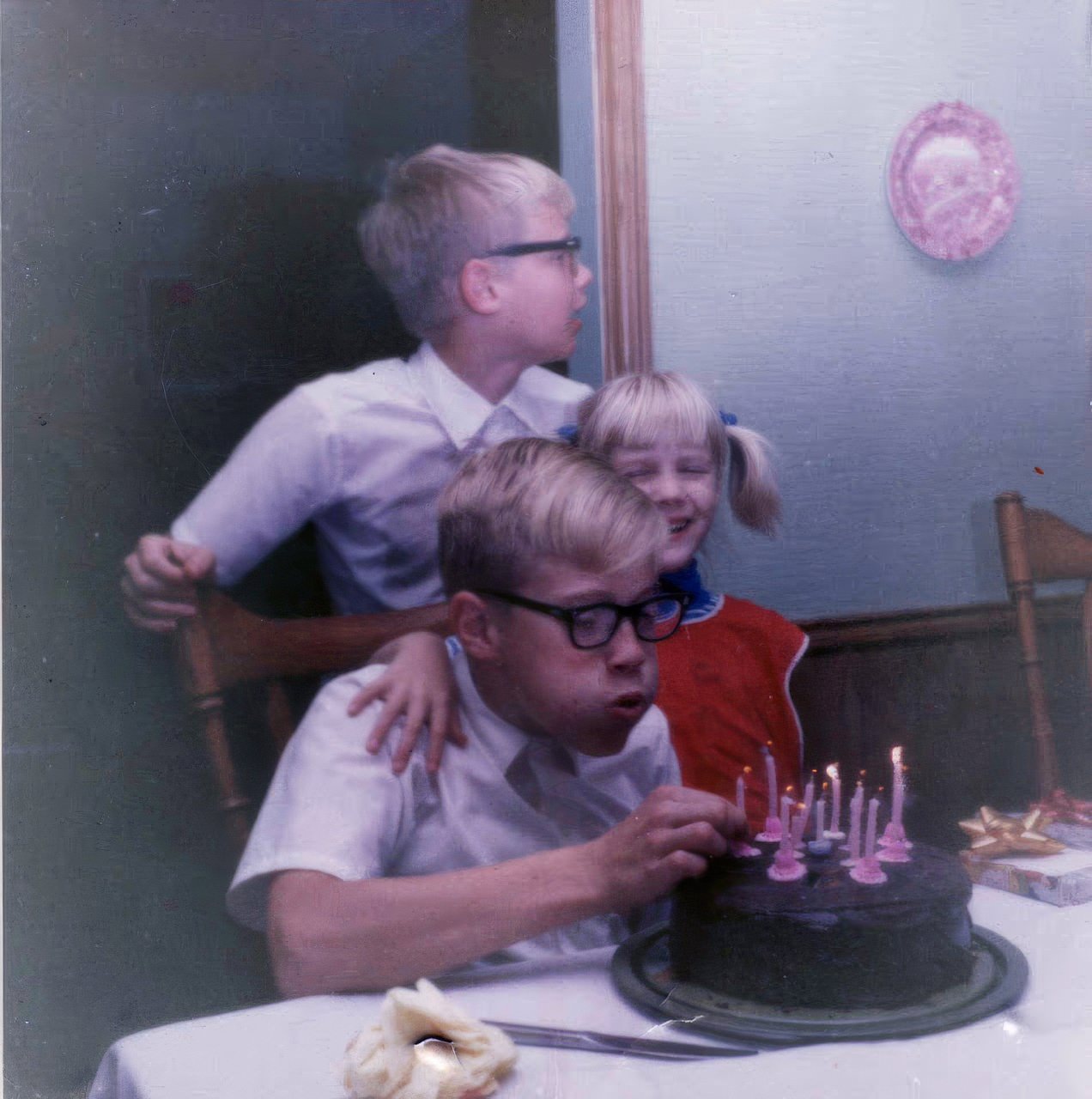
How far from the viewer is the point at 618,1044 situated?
91 centimetres

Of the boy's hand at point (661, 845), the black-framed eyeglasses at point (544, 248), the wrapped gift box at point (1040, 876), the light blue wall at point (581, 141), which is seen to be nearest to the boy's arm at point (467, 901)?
the boy's hand at point (661, 845)

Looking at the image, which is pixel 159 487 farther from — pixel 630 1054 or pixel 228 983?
pixel 630 1054

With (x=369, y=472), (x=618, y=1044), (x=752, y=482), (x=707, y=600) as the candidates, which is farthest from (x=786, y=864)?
(x=369, y=472)

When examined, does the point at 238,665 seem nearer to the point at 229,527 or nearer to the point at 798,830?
the point at 229,527

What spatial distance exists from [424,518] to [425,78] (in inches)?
18.6

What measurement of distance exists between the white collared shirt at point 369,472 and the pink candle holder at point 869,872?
504 mm

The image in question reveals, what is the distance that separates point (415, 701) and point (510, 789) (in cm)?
14

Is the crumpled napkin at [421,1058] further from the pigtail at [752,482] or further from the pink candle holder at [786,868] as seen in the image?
the pigtail at [752,482]

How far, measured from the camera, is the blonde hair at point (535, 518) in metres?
1.12

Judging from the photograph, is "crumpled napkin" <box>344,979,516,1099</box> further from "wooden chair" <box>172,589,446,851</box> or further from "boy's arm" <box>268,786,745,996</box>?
"wooden chair" <box>172,589,446,851</box>

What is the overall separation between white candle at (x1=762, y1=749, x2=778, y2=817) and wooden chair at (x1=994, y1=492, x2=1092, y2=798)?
41 centimetres

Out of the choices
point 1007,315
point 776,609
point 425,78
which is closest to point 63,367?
point 425,78

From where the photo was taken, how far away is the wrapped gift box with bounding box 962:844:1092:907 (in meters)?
1.15

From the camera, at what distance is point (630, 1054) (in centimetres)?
90
